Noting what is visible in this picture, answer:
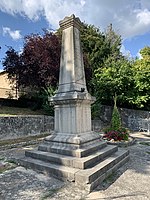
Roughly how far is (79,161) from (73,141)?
74 cm

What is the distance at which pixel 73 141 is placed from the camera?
502 centimetres

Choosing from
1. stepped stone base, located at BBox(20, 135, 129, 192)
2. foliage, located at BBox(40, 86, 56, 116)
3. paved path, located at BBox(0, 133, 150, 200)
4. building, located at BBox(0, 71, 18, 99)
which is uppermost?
building, located at BBox(0, 71, 18, 99)

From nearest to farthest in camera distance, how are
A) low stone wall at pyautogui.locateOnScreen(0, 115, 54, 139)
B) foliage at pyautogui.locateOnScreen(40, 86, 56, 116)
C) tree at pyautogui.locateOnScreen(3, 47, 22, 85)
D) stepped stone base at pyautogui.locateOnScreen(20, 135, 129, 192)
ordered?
stepped stone base at pyautogui.locateOnScreen(20, 135, 129, 192)
low stone wall at pyautogui.locateOnScreen(0, 115, 54, 139)
foliage at pyautogui.locateOnScreen(40, 86, 56, 116)
tree at pyautogui.locateOnScreen(3, 47, 22, 85)

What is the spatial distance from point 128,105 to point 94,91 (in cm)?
420

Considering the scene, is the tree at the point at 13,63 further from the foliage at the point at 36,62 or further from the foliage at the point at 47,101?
the foliage at the point at 47,101

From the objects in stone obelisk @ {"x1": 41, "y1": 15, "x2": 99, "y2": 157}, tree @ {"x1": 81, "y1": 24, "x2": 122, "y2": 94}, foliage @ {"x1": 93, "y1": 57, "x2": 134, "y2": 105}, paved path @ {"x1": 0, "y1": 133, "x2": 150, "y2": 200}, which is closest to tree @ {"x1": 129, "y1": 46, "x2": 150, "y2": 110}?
foliage @ {"x1": 93, "y1": 57, "x2": 134, "y2": 105}

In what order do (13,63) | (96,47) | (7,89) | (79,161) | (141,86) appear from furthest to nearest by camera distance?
(96,47) → (7,89) → (141,86) → (13,63) → (79,161)

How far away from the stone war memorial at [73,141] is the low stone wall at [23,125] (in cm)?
467

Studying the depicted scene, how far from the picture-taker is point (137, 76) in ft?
52.8

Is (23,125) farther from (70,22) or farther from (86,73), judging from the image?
(86,73)

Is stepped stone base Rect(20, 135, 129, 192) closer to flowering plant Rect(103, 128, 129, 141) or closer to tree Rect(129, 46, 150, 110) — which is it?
flowering plant Rect(103, 128, 129, 141)

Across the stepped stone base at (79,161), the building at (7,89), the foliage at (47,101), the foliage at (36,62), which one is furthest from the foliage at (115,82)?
the stepped stone base at (79,161)

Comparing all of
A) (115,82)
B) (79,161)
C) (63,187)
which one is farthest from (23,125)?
(115,82)

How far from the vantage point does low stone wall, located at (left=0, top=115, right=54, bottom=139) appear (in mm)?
9651
